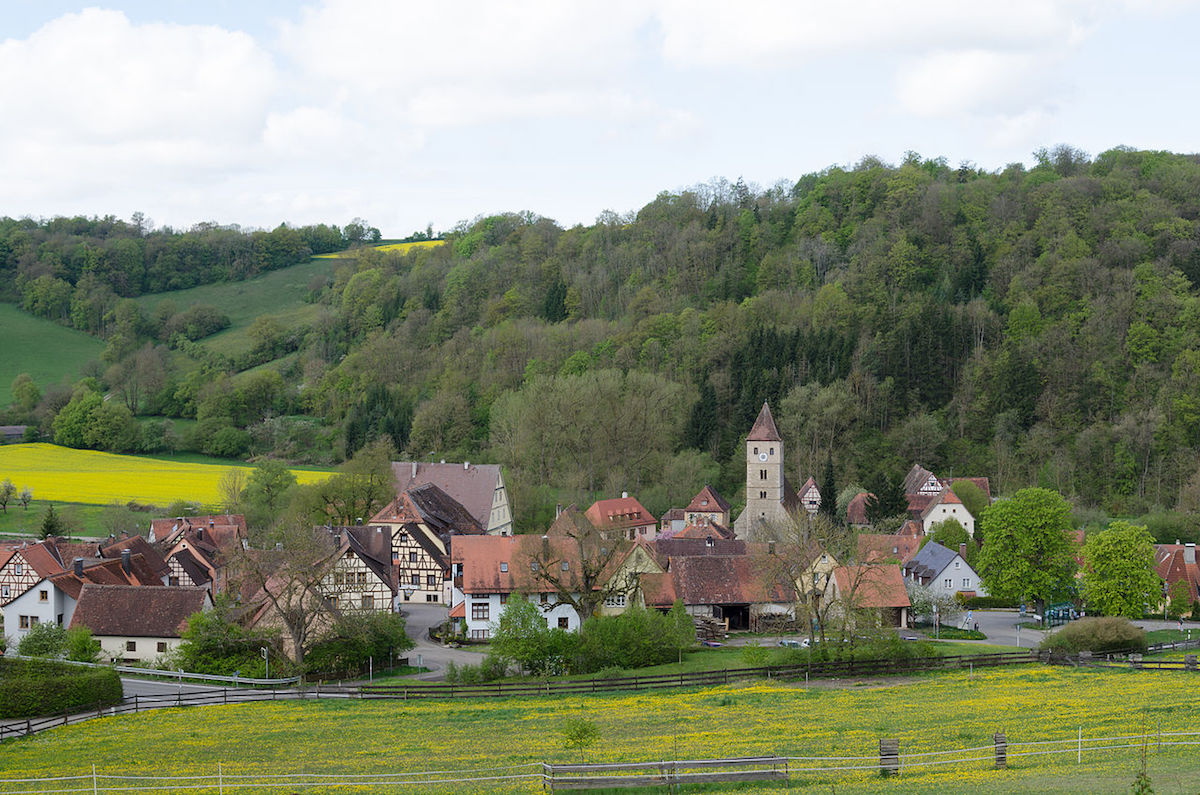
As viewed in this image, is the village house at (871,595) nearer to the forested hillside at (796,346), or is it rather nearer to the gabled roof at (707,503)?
the gabled roof at (707,503)

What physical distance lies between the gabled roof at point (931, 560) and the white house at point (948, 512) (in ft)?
38.8

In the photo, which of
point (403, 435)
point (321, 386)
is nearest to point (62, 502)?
point (403, 435)

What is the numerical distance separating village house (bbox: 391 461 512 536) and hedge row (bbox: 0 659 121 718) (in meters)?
41.3

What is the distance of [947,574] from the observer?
216 feet

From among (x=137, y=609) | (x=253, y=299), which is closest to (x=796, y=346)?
(x=137, y=609)

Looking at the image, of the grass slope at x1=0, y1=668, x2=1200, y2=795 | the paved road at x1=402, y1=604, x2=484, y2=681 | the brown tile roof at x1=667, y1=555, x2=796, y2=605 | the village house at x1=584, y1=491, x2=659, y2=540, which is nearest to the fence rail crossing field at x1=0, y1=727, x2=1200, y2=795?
the grass slope at x1=0, y1=668, x2=1200, y2=795

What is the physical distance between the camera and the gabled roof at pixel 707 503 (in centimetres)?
8544

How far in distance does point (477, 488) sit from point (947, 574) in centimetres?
3269

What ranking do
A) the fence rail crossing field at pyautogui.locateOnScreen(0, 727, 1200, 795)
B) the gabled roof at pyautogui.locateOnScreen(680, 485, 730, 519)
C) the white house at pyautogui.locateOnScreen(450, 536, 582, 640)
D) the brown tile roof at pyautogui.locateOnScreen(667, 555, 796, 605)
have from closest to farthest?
the fence rail crossing field at pyautogui.locateOnScreen(0, 727, 1200, 795) < the white house at pyautogui.locateOnScreen(450, 536, 582, 640) < the brown tile roof at pyautogui.locateOnScreen(667, 555, 796, 605) < the gabled roof at pyautogui.locateOnScreen(680, 485, 730, 519)

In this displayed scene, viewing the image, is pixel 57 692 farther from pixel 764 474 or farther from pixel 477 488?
pixel 764 474

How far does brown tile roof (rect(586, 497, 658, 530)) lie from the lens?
80625 mm

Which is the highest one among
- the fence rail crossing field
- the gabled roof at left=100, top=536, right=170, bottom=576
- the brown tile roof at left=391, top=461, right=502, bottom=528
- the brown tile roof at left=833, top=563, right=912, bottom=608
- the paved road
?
the brown tile roof at left=391, top=461, right=502, bottom=528

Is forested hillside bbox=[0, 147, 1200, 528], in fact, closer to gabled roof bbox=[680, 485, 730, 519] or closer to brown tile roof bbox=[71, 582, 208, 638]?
gabled roof bbox=[680, 485, 730, 519]

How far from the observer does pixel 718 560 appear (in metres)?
58.7
